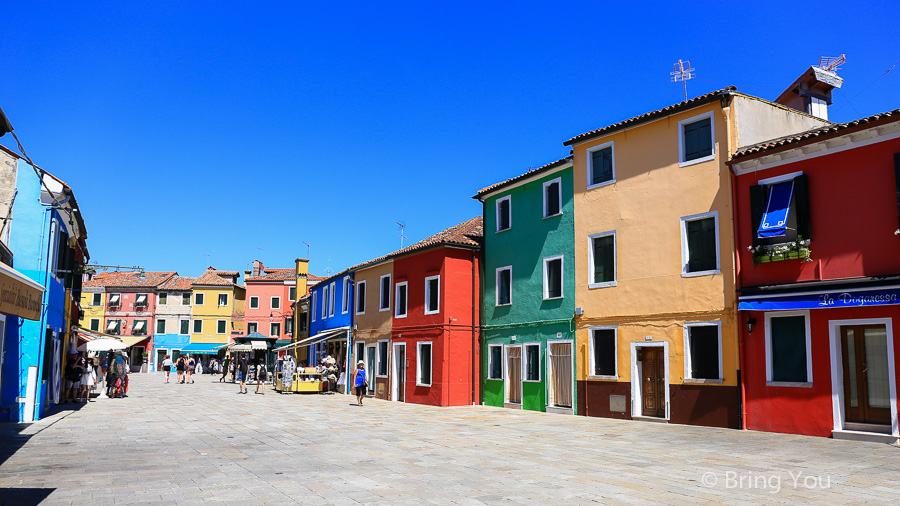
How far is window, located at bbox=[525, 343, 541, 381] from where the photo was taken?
70.5 ft

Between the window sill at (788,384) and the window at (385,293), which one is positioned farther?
the window at (385,293)

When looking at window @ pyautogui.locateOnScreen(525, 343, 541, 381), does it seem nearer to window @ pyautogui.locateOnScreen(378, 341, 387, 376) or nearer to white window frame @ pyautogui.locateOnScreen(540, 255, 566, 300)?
white window frame @ pyautogui.locateOnScreen(540, 255, 566, 300)

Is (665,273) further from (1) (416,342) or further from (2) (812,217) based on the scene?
(1) (416,342)

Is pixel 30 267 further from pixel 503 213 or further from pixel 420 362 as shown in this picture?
pixel 503 213

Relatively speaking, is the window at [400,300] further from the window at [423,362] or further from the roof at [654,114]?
the roof at [654,114]

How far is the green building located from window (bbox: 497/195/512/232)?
0.04m

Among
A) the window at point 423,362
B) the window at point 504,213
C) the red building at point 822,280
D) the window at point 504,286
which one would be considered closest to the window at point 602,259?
the red building at point 822,280

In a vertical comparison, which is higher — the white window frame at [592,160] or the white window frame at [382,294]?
the white window frame at [592,160]

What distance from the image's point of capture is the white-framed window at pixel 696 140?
16.6 meters

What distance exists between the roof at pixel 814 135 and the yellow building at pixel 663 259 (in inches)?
20.6

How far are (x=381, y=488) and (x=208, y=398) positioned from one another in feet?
67.6

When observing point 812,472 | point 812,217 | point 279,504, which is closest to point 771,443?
point 812,472

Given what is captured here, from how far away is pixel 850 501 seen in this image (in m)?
7.56

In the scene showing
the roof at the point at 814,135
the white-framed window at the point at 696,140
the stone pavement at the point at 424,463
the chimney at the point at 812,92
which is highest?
the chimney at the point at 812,92
